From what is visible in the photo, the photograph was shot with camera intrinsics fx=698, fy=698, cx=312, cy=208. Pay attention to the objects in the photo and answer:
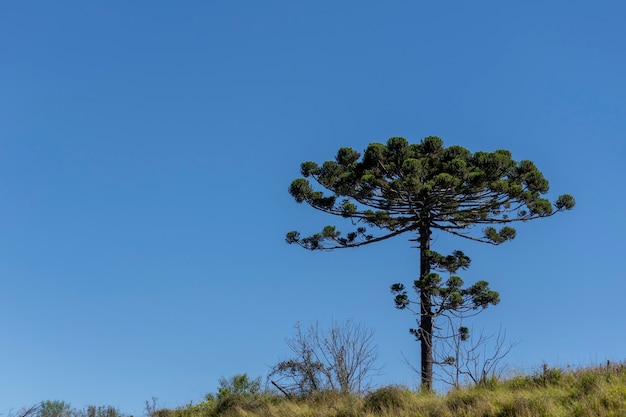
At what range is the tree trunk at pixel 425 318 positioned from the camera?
2200 cm

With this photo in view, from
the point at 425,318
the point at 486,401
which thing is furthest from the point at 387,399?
the point at 425,318

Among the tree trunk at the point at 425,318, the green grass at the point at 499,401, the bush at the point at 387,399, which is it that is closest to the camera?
the green grass at the point at 499,401

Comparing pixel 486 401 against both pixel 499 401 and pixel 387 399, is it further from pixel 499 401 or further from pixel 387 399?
Result: pixel 387 399

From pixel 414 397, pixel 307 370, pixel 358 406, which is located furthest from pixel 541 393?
pixel 307 370

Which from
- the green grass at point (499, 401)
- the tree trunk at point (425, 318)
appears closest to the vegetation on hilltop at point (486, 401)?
the green grass at point (499, 401)

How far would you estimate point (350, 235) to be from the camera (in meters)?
26.2

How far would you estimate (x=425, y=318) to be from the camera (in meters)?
23.5

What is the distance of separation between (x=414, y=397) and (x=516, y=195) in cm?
1041

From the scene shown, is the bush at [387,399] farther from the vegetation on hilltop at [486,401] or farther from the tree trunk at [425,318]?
the tree trunk at [425,318]

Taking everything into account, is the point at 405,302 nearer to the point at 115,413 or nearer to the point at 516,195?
the point at 516,195

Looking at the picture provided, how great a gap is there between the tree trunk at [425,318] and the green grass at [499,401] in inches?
147

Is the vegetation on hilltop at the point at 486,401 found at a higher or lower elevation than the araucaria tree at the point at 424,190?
lower

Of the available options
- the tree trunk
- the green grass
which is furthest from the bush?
the tree trunk

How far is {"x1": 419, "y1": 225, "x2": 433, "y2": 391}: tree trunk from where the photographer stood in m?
22.0
